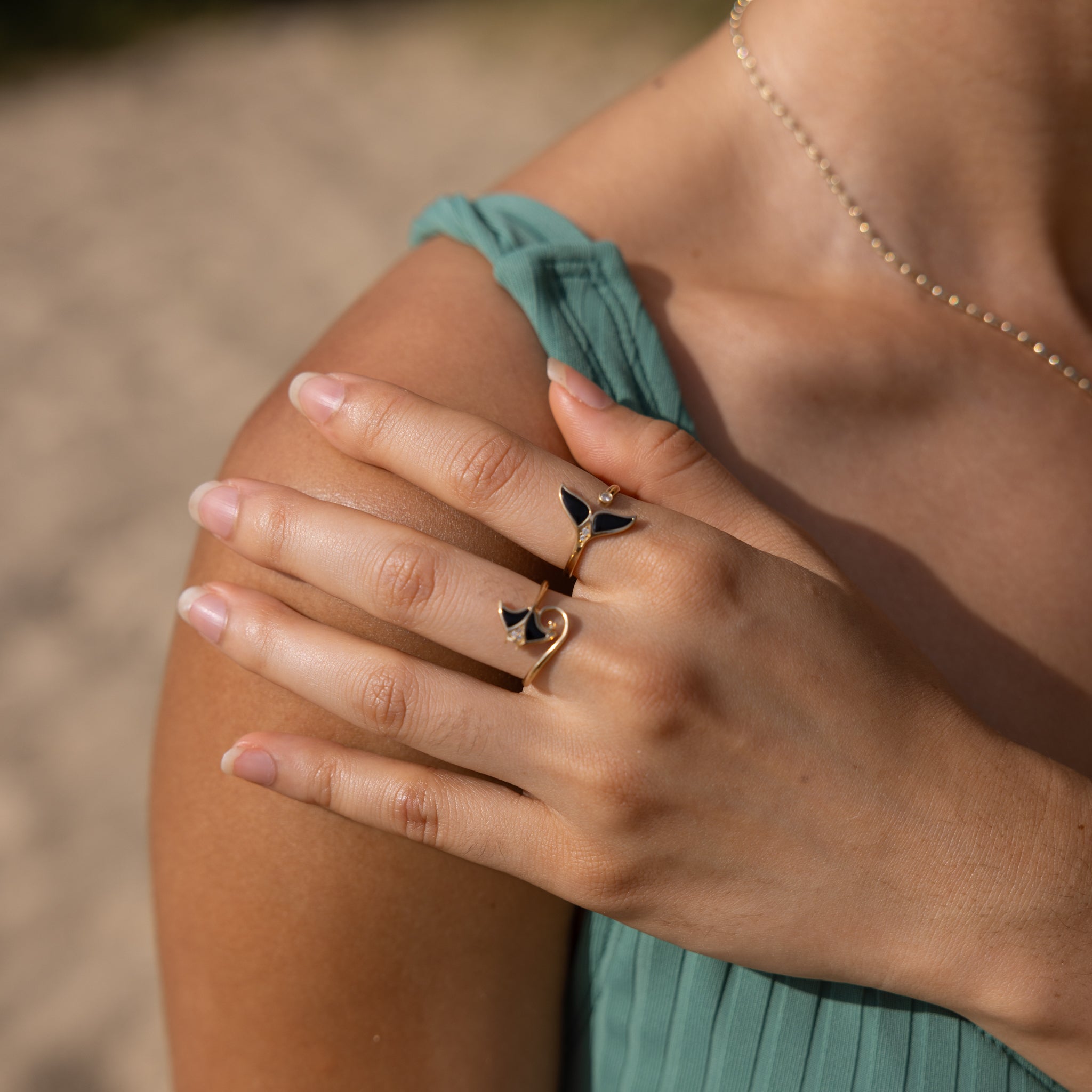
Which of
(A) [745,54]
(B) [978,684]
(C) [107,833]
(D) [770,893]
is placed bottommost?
(C) [107,833]

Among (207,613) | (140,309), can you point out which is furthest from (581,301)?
(140,309)

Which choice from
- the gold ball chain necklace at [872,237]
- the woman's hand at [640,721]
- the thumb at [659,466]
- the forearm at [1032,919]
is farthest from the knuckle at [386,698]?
the gold ball chain necklace at [872,237]

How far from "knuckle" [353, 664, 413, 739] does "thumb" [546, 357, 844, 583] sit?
0.88ft

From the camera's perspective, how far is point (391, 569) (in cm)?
82

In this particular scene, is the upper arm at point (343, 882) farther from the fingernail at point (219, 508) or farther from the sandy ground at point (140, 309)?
the sandy ground at point (140, 309)

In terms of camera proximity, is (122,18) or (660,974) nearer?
(660,974)

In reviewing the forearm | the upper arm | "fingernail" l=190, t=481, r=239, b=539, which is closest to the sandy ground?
the upper arm

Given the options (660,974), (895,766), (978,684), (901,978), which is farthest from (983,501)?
(660,974)

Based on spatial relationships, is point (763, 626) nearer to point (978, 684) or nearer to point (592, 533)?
point (592, 533)

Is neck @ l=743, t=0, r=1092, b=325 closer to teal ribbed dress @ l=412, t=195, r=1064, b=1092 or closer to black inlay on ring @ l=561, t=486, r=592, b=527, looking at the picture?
teal ribbed dress @ l=412, t=195, r=1064, b=1092

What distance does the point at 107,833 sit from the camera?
2.76 metres

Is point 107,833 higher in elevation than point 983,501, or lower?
lower

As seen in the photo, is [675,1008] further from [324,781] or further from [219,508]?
Answer: [219,508]

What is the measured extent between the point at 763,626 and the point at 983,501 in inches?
18.8
